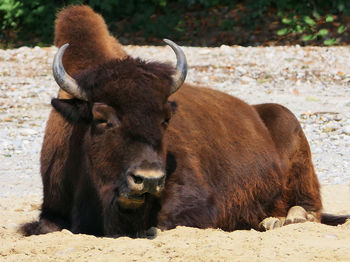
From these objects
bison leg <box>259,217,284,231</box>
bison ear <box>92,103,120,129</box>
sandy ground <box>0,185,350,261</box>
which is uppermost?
bison ear <box>92,103,120,129</box>

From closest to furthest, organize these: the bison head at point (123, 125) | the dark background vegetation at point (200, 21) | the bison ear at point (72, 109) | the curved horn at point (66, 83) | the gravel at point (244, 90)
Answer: the bison head at point (123, 125)
the curved horn at point (66, 83)
the bison ear at point (72, 109)
the gravel at point (244, 90)
the dark background vegetation at point (200, 21)

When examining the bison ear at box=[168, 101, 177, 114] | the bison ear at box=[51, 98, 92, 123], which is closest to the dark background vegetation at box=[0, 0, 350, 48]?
the bison ear at box=[168, 101, 177, 114]

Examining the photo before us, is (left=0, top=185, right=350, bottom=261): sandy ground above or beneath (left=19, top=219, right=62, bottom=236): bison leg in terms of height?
above

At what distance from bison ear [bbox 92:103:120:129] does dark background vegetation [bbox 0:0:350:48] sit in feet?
50.2

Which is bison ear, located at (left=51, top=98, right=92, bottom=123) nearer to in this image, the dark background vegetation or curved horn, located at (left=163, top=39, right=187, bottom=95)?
curved horn, located at (left=163, top=39, right=187, bottom=95)

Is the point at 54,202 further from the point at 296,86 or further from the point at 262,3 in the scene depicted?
the point at 262,3

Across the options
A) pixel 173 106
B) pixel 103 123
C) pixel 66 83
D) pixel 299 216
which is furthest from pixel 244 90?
pixel 103 123

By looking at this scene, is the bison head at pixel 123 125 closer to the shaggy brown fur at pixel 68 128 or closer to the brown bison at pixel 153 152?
the brown bison at pixel 153 152

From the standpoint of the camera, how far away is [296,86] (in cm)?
1488

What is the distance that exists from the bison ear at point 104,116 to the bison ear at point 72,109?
276mm

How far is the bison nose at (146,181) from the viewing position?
16.3 ft

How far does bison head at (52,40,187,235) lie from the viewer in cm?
520

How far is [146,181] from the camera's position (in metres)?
4.98

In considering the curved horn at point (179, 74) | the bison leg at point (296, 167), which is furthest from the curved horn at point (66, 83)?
the bison leg at point (296, 167)
